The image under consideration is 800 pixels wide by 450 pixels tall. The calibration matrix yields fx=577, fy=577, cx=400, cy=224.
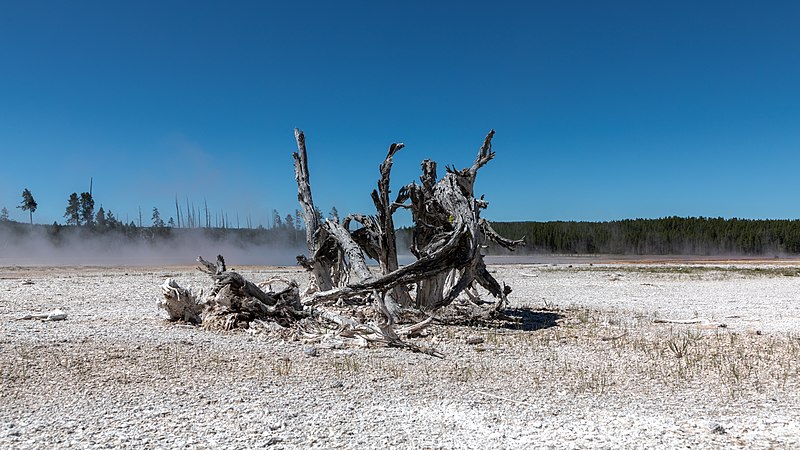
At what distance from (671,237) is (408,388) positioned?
81698mm

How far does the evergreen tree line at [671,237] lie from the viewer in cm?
7462

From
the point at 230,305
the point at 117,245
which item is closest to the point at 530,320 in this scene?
the point at 230,305

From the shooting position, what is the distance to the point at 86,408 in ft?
17.4

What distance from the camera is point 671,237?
78.9 meters

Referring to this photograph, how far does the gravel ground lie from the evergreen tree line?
64.8 m

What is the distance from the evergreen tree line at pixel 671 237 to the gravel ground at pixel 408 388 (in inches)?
2550

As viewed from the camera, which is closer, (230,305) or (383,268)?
(230,305)

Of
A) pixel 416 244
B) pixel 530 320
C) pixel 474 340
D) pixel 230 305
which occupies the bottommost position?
pixel 530 320

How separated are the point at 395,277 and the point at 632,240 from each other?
77.9 m

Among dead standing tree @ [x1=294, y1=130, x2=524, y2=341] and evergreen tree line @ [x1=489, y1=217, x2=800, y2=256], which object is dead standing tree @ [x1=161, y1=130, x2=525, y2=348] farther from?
evergreen tree line @ [x1=489, y1=217, x2=800, y2=256]

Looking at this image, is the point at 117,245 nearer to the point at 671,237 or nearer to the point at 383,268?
the point at 383,268

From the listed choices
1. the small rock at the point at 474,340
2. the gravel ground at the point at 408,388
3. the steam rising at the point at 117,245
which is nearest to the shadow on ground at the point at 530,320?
the gravel ground at the point at 408,388

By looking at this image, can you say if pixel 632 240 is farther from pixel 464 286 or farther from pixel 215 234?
pixel 464 286

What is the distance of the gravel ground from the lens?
15.3 feet
